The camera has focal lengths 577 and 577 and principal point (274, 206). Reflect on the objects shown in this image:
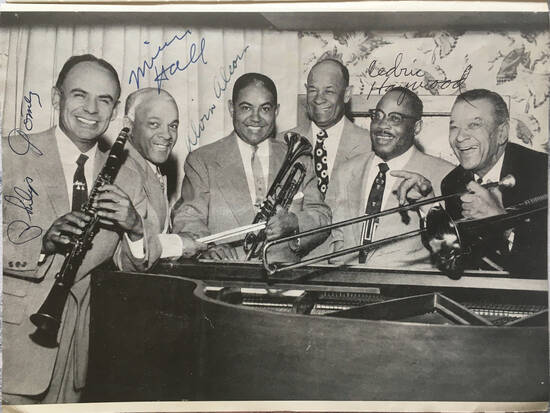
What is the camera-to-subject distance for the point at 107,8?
7.03 feet

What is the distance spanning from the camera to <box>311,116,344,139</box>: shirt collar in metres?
2.21

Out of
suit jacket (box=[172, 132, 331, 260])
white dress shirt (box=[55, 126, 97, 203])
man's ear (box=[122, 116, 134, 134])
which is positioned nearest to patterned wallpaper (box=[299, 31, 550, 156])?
suit jacket (box=[172, 132, 331, 260])

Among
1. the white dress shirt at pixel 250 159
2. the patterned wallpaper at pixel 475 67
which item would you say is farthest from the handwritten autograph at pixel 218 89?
the patterned wallpaper at pixel 475 67

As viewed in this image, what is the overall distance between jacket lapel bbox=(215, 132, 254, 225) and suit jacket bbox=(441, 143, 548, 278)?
75 cm

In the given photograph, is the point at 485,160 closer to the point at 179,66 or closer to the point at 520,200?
the point at 520,200

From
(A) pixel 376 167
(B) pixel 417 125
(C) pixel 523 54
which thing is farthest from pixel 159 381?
(C) pixel 523 54

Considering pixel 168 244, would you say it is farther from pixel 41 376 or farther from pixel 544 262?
pixel 544 262

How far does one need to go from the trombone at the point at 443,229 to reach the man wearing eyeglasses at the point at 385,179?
0.02 meters

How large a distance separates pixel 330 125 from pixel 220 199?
1.66 feet

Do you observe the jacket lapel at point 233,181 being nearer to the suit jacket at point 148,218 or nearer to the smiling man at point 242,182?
the smiling man at point 242,182

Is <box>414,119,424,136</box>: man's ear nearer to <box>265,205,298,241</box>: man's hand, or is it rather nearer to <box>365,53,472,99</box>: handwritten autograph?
<box>365,53,472,99</box>: handwritten autograph

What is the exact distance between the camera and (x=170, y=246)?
7.12ft

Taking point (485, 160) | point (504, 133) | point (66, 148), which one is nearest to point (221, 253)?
point (66, 148)

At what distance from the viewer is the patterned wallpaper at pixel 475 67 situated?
7.17 feet
